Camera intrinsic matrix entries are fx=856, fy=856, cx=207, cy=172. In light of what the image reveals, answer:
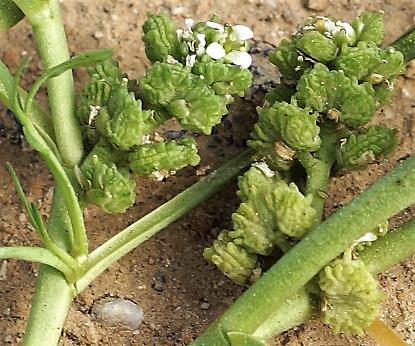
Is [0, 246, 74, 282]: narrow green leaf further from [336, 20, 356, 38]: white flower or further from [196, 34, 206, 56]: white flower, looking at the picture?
[336, 20, 356, 38]: white flower

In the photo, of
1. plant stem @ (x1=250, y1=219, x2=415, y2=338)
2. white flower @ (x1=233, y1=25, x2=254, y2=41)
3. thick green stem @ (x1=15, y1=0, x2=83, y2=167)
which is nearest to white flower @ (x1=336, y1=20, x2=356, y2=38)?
white flower @ (x1=233, y1=25, x2=254, y2=41)

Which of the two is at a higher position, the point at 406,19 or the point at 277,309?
the point at 406,19

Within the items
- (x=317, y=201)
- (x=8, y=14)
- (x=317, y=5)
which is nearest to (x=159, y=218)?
(x=317, y=201)

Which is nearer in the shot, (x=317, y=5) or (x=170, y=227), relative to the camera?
(x=170, y=227)

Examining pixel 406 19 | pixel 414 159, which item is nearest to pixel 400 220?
pixel 414 159

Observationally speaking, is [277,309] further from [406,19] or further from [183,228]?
[406,19]

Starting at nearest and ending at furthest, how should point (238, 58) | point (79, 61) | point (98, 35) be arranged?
point (79, 61) → point (238, 58) → point (98, 35)

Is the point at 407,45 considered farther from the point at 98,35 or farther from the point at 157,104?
the point at 98,35
